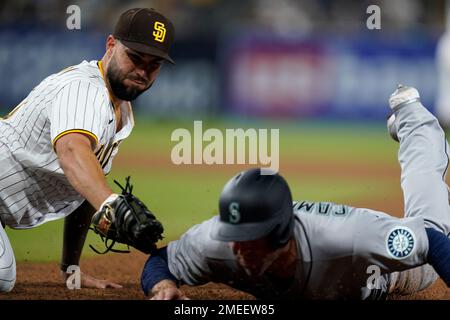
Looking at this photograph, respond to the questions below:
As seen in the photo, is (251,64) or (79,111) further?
(251,64)

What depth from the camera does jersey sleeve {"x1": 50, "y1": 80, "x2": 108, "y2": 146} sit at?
3.79 meters

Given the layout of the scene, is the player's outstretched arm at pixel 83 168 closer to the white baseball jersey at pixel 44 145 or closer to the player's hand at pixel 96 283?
the white baseball jersey at pixel 44 145

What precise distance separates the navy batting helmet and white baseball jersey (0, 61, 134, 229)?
99cm

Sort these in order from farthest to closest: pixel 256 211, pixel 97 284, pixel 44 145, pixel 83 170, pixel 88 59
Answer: pixel 88 59 < pixel 97 284 < pixel 44 145 < pixel 83 170 < pixel 256 211

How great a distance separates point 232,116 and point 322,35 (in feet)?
7.02

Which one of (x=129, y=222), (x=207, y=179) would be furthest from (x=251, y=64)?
(x=129, y=222)

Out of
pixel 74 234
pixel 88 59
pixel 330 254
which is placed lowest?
pixel 74 234

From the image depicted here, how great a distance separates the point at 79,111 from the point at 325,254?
136 centimetres

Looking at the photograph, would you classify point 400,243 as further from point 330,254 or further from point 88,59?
point 88,59

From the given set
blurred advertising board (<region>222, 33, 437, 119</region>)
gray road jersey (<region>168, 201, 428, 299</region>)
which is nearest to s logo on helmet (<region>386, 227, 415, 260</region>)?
gray road jersey (<region>168, 201, 428, 299</region>)

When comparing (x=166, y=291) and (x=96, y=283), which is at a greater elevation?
(x=166, y=291)

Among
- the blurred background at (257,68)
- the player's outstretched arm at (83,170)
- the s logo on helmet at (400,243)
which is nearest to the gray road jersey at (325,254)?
the s logo on helmet at (400,243)

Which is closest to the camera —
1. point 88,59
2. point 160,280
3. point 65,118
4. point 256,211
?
point 256,211

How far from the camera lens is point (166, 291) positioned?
3.32m
